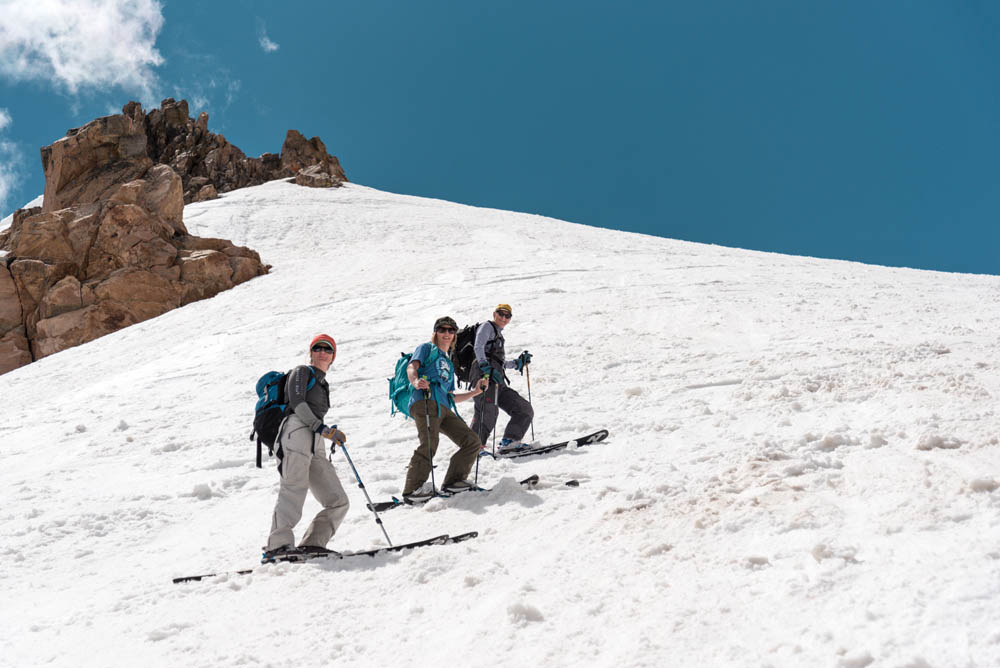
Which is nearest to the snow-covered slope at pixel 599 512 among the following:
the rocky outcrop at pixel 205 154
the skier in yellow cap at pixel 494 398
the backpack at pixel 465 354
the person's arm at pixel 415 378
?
the skier in yellow cap at pixel 494 398

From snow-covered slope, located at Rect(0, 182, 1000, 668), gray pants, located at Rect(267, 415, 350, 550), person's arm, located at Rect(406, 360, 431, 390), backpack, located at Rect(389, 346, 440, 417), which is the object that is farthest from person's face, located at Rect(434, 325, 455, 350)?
gray pants, located at Rect(267, 415, 350, 550)

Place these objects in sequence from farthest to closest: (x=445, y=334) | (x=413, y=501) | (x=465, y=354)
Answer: (x=465, y=354), (x=445, y=334), (x=413, y=501)

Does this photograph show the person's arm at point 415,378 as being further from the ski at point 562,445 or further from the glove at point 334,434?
the ski at point 562,445

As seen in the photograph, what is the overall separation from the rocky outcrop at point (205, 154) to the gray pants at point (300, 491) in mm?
67368

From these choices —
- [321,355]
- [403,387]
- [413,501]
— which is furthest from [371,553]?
[403,387]

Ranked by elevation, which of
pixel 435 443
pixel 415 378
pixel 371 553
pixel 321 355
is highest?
pixel 321 355

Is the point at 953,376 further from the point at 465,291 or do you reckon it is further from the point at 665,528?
the point at 465,291

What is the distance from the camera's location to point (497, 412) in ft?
25.5

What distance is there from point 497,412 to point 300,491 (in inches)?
115

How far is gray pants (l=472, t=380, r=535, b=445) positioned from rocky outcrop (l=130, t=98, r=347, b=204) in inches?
2575

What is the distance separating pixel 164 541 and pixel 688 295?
42.9 feet

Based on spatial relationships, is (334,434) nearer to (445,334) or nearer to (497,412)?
(445,334)

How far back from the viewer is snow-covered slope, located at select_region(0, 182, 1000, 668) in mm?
3471

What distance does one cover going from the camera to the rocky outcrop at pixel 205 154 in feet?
231
